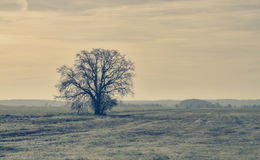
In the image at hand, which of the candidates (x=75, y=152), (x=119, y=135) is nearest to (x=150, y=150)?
(x=75, y=152)

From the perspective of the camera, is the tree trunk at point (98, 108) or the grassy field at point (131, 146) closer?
the grassy field at point (131, 146)

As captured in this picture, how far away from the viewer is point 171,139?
28.8 meters

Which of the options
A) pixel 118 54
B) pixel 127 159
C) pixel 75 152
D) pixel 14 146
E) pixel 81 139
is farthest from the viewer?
pixel 118 54

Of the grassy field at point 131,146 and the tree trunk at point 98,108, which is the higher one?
the tree trunk at point 98,108

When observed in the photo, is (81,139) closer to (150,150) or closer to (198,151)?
(150,150)

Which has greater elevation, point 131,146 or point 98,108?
point 98,108

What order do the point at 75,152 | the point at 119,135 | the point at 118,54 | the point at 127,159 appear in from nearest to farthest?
the point at 127,159, the point at 75,152, the point at 119,135, the point at 118,54

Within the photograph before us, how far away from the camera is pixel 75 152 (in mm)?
22031

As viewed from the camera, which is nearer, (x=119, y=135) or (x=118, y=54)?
(x=119, y=135)

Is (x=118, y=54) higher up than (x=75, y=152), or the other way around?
(x=118, y=54)

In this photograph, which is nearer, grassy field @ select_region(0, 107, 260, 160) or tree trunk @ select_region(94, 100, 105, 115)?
grassy field @ select_region(0, 107, 260, 160)

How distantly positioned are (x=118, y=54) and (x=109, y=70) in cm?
279

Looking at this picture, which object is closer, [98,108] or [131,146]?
[131,146]

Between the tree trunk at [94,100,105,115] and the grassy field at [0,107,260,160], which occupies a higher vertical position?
the tree trunk at [94,100,105,115]
